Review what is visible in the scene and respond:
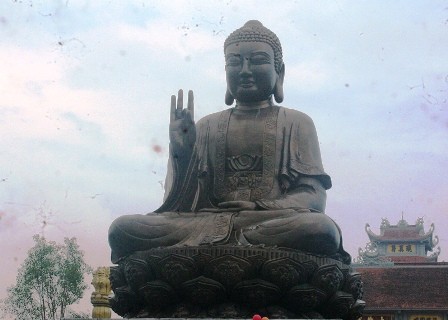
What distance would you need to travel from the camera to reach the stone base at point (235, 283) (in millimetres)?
6246

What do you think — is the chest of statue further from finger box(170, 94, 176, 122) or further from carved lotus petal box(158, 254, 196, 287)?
carved lotus petal box(158, 254, 196, 287)

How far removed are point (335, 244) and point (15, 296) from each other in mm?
16378

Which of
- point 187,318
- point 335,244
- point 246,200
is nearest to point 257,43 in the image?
point 246,200

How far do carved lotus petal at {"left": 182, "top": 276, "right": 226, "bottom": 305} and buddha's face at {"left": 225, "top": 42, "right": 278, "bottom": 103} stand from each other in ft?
7.99

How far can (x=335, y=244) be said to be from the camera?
652cm

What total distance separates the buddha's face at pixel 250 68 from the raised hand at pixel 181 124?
0.85m

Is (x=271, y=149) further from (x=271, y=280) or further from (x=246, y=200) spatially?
(x=271, y=280)

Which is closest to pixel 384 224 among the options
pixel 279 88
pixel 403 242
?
pixel 403 242

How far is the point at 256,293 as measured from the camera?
6.29 m

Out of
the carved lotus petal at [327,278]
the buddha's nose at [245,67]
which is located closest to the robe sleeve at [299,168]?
the buddha's nose at [245,67]

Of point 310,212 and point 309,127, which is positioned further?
point 309,127

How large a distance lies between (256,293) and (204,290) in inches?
16.7

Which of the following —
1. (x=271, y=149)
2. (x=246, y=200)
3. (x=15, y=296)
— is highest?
(x=271, y=149)

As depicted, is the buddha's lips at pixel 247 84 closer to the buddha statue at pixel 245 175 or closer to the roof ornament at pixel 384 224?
the buddha statue at pixel 245 175
